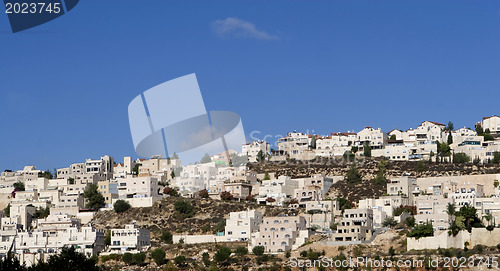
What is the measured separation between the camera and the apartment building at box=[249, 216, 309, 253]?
61.4 m

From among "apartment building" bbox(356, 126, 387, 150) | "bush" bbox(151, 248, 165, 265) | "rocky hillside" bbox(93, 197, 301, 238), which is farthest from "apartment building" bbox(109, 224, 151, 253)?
"apartment building" bbox(356, 126, 387, 150)

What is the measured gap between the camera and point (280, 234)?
62031 millimetres

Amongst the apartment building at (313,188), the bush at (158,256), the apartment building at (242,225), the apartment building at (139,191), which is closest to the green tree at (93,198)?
the apartment building at (139,191)

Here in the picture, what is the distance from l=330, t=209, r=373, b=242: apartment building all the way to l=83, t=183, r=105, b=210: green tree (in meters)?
21.9

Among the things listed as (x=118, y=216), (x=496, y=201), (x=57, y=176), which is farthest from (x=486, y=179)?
(x=57, y=176)

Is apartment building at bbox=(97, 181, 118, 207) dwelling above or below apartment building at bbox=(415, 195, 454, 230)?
above

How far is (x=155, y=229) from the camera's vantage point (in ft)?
228

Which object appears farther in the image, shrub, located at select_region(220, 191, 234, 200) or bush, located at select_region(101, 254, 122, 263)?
shrub, located at select_region(220, 191, 234, 200)

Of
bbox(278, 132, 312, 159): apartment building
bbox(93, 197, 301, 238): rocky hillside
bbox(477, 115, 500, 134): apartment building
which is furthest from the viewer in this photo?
bbox(477, 115, 500, 134): apartment building

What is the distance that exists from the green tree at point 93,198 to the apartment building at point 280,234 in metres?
17.2

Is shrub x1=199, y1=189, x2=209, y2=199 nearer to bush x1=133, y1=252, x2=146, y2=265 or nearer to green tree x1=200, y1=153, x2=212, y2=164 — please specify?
green tree x1=200, y1=153, x2=212, y2=164

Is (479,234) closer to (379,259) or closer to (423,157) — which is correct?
(379,259)

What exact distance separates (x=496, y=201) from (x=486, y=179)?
7688mm

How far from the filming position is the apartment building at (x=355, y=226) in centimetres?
6000
